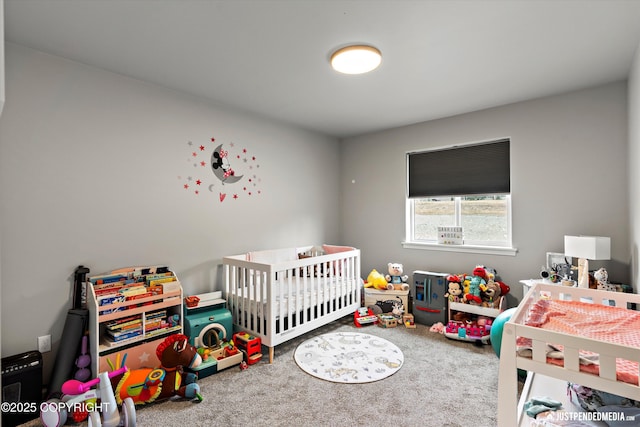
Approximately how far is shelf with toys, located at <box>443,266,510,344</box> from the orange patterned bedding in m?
1.37

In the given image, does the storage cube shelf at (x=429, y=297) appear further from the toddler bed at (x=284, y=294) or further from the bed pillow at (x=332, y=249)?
the bed pillow at (x=332, y=249)

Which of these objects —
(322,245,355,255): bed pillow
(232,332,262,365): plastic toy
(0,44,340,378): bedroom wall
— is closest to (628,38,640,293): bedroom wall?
(322,245,355,255): bed pillow

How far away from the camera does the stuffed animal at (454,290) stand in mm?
3240

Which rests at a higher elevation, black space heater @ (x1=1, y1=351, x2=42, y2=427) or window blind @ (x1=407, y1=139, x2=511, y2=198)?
window blind @ (x1=407, y1=139, x2=511, y2=198)

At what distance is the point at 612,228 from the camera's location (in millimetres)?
2701

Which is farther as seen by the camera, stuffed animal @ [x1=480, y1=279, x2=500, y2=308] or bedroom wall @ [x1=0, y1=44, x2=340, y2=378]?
stuffed animal @ [x1=480, y1=279, x2=500, y2=308]

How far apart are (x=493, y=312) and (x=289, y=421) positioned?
228 centimetres

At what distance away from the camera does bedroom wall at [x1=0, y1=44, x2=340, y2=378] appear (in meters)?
2.06

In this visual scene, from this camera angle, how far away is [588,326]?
1355 millimetres

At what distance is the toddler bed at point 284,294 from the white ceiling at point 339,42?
1617mm

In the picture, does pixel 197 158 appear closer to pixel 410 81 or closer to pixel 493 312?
pixel 410 81

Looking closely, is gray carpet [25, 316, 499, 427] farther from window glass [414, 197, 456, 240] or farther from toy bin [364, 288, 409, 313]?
window glass [414, 197, 456, 240]

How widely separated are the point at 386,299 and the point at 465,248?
42.6 inches

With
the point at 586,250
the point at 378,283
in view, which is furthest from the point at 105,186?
the point at 586,250
